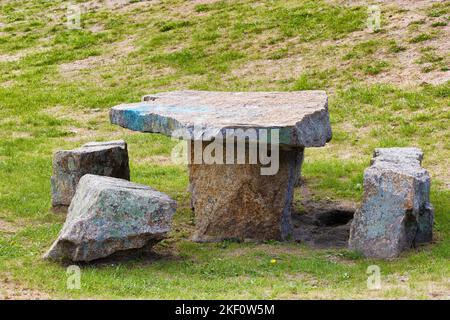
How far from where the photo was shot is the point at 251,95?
1340 cm

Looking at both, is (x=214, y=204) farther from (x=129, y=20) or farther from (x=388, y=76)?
(x=129, y=20)

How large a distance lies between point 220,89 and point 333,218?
25.6 ft

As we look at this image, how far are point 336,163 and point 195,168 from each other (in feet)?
13.6

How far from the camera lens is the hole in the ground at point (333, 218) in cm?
1295

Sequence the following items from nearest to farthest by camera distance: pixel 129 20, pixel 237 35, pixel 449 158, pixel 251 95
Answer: pixel 251 95, pixel 449 158, pixel 237 35, pixel 129 20

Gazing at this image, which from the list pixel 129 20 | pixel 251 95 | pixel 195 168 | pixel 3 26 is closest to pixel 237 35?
pixel 129 20

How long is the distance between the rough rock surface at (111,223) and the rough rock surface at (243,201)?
1.15 metres
